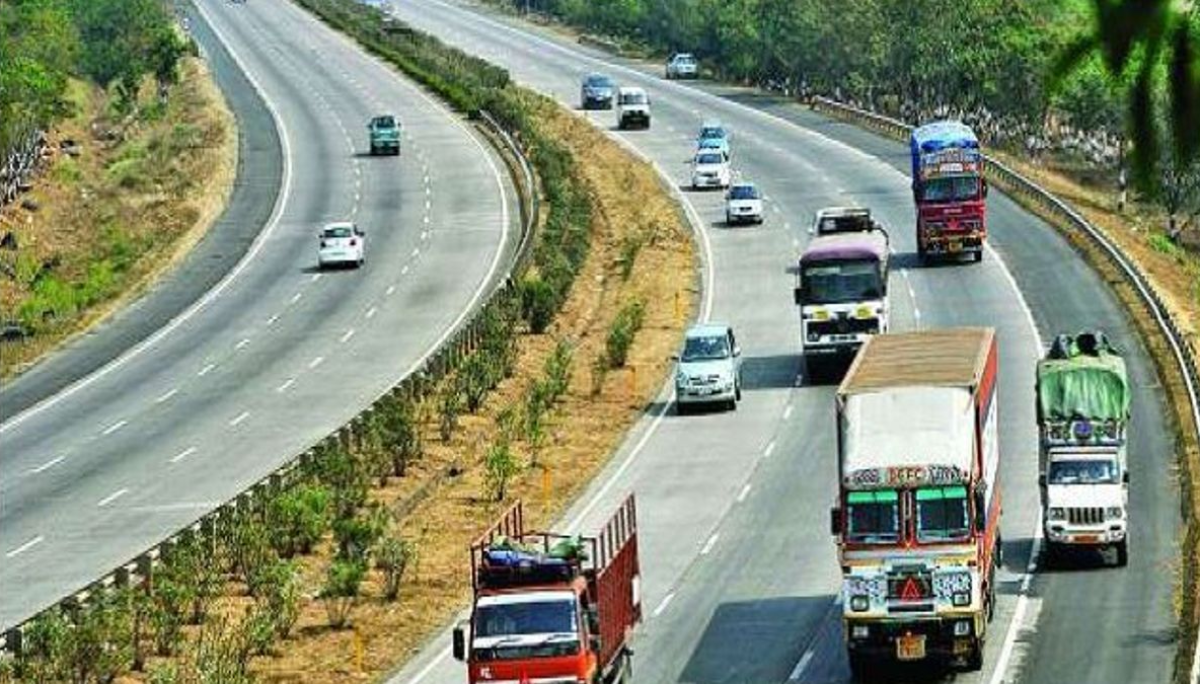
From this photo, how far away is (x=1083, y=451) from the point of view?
4031 centimetres

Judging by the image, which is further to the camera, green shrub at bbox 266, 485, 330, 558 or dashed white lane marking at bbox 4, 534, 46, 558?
dashed white lane marking at bbox 4, 534, 46, 558

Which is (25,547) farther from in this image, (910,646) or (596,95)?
(596,95)

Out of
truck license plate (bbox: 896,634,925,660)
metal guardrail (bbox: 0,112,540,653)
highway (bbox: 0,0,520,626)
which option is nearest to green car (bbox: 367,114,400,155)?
highway (bbox: 0,0,520,626)

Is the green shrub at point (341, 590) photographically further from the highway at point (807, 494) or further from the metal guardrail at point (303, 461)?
the metal guardrail at point (303, 461)

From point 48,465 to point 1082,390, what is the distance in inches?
1097

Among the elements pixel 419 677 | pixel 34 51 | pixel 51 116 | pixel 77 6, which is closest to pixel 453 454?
pixel 419 677

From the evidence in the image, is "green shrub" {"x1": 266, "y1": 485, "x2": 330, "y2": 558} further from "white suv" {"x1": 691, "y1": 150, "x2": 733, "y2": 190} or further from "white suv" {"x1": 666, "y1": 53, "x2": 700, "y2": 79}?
"white suv" {"x1": 666, "y1": 53, "x2": 700, "y2": 79}

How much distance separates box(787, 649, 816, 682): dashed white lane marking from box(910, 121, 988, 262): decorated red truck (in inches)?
1567

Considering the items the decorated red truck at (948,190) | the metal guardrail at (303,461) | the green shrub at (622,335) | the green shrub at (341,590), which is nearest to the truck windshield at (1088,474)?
the green shrub at (341,590)

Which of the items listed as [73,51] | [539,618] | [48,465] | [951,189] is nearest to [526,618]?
[539,618]

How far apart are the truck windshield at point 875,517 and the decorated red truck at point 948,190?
4269 centimetres

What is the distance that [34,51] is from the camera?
15238 centimetres

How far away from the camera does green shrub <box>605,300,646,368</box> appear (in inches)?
2608

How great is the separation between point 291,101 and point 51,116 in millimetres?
15963
